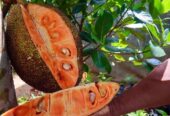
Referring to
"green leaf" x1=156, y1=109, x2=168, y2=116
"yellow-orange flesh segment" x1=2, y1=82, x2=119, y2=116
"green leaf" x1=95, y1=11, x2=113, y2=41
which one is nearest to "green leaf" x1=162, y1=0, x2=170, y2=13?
"green leaf" x1=95, y1=11, x2=113, y2=41

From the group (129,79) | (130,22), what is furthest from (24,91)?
(130,22)

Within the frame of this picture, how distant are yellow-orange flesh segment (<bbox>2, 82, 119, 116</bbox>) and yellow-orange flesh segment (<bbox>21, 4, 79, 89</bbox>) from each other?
63 mm

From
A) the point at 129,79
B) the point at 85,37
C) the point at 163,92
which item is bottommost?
the point at 129,79

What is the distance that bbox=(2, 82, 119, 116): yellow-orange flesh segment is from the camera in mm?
490

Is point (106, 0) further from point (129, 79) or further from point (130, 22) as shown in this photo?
point (129, 79)

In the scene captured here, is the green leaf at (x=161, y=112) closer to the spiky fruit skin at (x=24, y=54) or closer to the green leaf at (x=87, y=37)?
the green leaf at (x=87, y=37)

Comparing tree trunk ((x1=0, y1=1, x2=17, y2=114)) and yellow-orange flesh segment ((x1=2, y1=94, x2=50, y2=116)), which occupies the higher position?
tree trunk ((x1=0, y1=1, x2=17, y2=114))

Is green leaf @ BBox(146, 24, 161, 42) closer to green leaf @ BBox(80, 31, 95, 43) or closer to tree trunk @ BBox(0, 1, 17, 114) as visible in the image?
green leaf @ BBox(80, 31, 95, 43)

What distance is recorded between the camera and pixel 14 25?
0.56m

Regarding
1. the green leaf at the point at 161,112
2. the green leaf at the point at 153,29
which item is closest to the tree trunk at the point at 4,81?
the green leaf at the point at 153,29

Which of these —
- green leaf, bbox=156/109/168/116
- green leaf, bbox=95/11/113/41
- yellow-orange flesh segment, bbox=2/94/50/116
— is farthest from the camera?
green leaf, bbox=156/109/168/116

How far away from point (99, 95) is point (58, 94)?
0.06 m

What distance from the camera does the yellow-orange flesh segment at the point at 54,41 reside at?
0.56 metres

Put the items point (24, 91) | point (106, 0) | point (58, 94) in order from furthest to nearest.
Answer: point (24, 91), point (106, 0), point (58, 94)
